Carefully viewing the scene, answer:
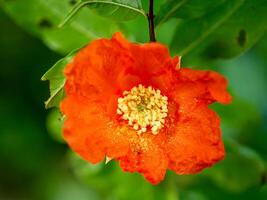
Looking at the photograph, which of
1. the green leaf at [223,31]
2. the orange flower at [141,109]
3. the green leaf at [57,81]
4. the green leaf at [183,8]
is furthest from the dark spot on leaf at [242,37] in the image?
the green leaf at [57,81]

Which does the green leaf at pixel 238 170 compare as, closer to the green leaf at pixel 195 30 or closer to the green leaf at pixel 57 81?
the green leaf at pixel 195 30

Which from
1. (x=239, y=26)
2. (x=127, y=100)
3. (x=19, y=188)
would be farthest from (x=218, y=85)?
(x=19, y=188)

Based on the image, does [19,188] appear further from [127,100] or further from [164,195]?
[127,100]

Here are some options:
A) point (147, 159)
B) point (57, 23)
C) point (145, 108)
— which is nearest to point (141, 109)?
point (145, 108)

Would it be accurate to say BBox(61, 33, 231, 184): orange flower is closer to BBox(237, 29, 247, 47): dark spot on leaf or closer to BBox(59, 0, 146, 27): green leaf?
BBox(59, 0, 146, 27): green leaf

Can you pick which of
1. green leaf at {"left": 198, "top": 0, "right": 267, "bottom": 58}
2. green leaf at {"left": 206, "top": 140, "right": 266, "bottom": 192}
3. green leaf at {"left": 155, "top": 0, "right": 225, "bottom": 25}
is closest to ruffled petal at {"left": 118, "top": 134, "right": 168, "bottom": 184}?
green leaf at {"left": 155, "top": 0, "right": 225, "bottom": 25}

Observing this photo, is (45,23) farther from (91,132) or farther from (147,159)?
(147,159)
